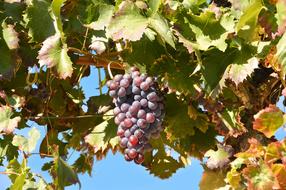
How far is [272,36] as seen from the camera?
236cm

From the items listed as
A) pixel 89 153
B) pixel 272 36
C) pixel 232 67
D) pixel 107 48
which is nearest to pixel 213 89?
pixel 232 67

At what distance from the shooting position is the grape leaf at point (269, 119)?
7.22 ft

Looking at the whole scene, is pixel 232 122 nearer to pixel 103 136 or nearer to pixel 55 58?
pixel 103 136

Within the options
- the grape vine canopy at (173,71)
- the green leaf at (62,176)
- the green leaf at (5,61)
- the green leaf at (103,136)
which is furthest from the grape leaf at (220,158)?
the green leaf at (5,61)

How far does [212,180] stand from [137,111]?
0.45 m

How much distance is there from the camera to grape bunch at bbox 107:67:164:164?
2.46 m

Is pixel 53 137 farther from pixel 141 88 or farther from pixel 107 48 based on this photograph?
pixel 141 88

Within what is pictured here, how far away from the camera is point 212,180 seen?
8.87 feet

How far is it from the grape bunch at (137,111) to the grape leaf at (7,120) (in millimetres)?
550

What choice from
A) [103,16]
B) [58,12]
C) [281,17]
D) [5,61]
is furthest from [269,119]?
[5,61]

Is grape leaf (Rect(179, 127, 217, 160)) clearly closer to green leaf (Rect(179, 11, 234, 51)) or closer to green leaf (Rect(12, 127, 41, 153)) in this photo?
green leaf (Rect(179, 11, 234, 51))

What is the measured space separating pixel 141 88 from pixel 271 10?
51 centimetres

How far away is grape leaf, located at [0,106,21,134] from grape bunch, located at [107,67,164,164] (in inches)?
21.6

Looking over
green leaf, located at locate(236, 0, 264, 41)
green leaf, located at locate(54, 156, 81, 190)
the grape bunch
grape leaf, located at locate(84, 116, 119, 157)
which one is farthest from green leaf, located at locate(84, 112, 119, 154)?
green leaf, located at locate(236, 0, 264, 41)
